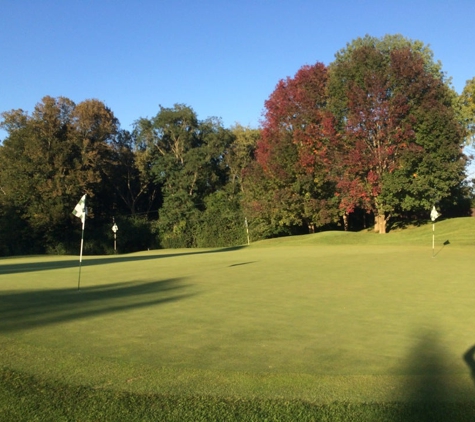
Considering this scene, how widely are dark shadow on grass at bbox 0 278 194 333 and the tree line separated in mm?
29077

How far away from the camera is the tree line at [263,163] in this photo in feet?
128

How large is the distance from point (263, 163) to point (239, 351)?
39065 millimetres

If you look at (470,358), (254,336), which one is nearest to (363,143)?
(254,336)

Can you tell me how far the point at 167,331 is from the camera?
7691 millimetres

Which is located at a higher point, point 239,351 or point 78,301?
point 78,301

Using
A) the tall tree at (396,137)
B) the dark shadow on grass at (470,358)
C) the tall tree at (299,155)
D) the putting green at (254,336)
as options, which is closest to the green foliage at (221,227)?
the tall tree at (299,155)

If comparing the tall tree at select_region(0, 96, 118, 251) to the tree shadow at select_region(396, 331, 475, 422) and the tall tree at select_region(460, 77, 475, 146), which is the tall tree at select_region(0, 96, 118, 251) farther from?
the tree shadow at select_region(396, 331, 475, 422)

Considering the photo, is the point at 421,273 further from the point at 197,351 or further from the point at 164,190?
the point at 164,190

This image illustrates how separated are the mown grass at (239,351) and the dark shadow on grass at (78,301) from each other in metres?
0.04

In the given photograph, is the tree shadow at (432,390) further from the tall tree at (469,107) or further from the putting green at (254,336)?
the tall tree at (469,107)

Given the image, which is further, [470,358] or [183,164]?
[183,164]

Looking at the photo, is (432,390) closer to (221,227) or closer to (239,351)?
(239,351)

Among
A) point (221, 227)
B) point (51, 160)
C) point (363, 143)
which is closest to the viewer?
point (363, 143)

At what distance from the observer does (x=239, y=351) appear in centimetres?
645
